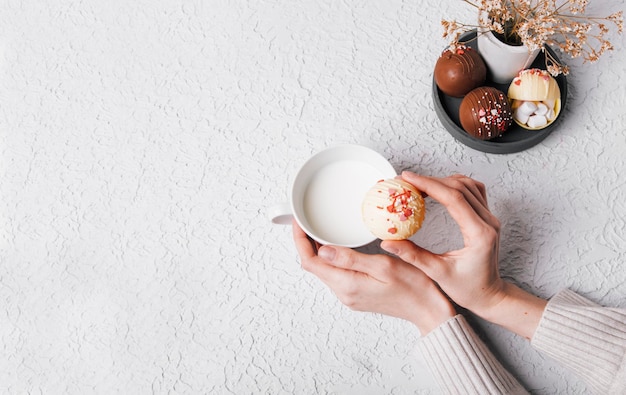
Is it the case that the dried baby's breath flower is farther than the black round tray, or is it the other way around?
the black round tray

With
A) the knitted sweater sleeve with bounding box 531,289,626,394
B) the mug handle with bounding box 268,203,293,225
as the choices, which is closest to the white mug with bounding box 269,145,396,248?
the mug handle with bounding box 268,203,293,225

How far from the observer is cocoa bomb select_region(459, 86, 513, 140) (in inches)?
27.0

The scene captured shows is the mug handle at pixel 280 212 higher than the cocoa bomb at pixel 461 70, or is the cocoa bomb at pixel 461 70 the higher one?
Answer: the cocoa bomb at pixel 461 70

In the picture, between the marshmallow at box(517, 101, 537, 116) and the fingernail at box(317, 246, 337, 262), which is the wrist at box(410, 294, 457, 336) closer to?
the fingernail at box(317, 246, 337, 262)

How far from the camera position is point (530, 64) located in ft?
2.37

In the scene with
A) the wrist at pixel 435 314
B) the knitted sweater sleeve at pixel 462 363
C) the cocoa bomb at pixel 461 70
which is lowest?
the knitted sweater sleeve at pixel 462 363

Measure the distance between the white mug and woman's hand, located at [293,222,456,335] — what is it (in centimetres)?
3

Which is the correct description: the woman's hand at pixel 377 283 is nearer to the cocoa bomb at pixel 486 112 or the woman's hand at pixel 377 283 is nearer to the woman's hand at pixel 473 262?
the woman's hand at pixel 473 262

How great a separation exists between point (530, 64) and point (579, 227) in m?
0.23

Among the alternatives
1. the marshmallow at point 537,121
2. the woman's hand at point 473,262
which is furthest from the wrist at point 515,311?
the marshmallow at point 537,121

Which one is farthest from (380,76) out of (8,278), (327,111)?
(8,278)

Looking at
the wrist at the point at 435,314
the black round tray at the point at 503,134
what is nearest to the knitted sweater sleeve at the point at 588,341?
the wrist at the point at 435,314

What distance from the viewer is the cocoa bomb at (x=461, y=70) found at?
2.29ft

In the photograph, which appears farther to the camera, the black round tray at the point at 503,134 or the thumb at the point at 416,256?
the black round tray at the point at 503,134
